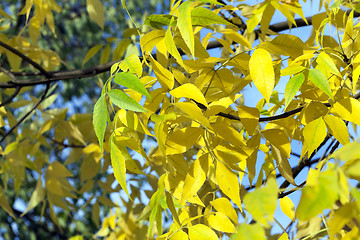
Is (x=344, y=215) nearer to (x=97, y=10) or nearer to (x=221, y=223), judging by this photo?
(x=221, y=223)

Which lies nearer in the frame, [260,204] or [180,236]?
[260,204]

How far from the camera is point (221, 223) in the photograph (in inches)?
13.9

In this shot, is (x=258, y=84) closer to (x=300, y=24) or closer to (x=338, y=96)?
(x=338, y=96)

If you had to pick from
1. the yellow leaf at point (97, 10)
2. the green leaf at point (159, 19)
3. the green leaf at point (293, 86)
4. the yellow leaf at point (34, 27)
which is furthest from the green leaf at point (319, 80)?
the yellow leaf at point (34, 27)

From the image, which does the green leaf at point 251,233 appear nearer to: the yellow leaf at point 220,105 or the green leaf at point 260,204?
the green leaf at point 260,204

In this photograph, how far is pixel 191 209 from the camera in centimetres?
50

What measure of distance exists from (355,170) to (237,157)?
16 cm

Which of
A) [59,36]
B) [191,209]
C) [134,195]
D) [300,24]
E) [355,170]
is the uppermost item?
[59,36]

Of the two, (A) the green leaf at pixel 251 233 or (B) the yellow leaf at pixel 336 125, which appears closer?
(A) the green leaf at pixel 251 233

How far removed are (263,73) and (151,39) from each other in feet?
0.31

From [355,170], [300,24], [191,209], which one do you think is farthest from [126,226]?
[355,170]

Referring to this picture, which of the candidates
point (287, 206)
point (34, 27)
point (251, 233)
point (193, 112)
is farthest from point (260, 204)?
point (34, 27)

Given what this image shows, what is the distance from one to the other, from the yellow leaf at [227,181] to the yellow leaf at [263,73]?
0.06m

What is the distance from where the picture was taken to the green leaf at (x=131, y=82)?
28 centimetres
